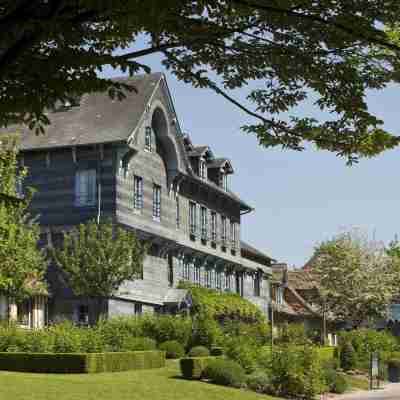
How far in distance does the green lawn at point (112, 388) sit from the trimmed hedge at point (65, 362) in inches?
22.8

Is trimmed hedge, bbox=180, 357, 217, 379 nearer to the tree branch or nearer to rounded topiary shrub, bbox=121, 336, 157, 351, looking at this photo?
rounded topiary shrub, bbox=121, 336, 157, 351

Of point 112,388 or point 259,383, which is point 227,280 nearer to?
point 259,383

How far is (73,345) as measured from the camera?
94.7ft

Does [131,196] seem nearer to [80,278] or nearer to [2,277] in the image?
[80,278]

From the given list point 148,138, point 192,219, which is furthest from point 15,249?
point 192,219

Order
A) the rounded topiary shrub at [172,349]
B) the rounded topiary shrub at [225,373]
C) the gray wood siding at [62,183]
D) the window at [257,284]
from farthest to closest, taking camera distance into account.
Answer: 1. the window at [257,284]
2. the gray wood siding at [62,183]
3. the rounded topiary shrub at [172,349]
4. the rounded topiary shrub at [225,373]

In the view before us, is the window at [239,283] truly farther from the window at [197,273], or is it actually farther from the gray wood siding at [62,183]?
the gray wood siding at [62,183]

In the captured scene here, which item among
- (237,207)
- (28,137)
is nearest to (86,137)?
(28,137)

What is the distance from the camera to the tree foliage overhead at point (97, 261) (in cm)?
3809

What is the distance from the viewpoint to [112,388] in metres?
24.4

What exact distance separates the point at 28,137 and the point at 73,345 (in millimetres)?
15887

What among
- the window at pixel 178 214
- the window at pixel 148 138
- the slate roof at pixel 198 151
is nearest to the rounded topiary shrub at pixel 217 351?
the window at pixel 148 138

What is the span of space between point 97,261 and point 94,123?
23.5 ft

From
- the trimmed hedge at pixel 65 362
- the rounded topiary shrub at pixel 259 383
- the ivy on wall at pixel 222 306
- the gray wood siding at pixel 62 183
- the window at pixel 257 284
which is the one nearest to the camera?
the trimmed hedge at pixel 65 362
